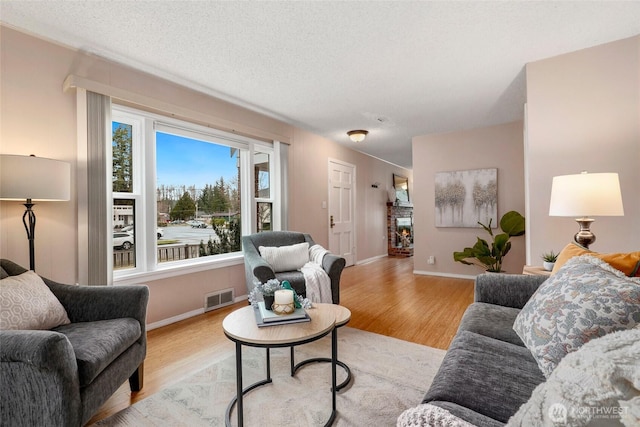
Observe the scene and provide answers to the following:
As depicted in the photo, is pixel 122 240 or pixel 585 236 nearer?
pixel 585 236

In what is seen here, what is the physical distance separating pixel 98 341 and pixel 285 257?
73.6 inches

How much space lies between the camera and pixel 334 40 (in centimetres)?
227

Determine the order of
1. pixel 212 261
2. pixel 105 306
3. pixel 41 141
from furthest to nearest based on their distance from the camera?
pixel 212 261, pixel 41 141, pixel 105 306

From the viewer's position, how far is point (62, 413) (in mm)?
1153

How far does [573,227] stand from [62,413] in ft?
11.6

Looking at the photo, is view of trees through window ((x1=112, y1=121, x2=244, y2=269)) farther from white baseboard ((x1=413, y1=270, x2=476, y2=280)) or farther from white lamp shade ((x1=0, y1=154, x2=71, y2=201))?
white baseboard ((x1=413, y1=270, x2=476, y2=280))

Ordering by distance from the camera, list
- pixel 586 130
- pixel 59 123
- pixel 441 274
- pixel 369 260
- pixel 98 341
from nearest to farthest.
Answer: pixel 98 341, pixel 59 123, pixel 586 130, pixel 441 274, pixel 369 260

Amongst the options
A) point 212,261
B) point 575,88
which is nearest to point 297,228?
point 212,261

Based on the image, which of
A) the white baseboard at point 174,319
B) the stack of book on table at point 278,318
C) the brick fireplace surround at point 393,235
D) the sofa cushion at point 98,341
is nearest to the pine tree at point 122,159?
the white baseboard at point 174,319

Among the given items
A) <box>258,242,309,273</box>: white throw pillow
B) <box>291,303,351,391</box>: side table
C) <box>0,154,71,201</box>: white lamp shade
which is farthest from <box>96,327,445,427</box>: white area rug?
<box>0,154,71,201</box>: white lamp shade

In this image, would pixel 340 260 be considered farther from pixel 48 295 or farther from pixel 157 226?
pixel 48 295

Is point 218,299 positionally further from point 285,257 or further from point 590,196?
point 590,196

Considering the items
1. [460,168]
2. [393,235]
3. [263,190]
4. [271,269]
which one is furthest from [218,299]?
[393,235]

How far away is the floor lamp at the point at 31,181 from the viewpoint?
175 centimetres
